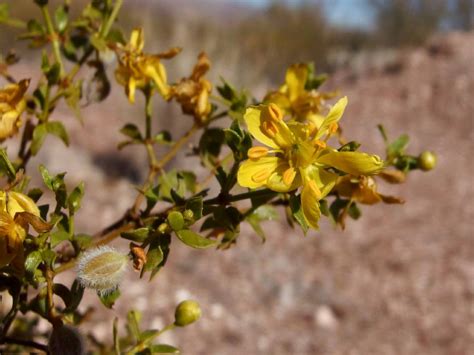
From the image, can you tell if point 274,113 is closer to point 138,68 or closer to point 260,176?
point 260,176

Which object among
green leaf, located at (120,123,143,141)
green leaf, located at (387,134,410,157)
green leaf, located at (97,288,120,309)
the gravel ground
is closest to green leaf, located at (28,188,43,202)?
green leaf, located at (97,288,120,309)

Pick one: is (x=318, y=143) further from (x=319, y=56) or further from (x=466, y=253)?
(x=319, y=56)

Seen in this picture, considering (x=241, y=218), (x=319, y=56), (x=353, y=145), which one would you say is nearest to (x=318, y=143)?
(x=353, y=145)

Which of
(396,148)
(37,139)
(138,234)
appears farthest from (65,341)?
(396,148)

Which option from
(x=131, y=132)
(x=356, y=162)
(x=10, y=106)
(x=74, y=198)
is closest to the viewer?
(x=356, y=162)

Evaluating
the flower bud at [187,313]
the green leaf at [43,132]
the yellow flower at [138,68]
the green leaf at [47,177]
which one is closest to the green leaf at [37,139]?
the green leaf at [43,132]

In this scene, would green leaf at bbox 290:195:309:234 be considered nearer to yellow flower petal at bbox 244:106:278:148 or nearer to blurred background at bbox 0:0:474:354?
yellow flower petal at bbox 244:106:278:148
